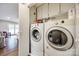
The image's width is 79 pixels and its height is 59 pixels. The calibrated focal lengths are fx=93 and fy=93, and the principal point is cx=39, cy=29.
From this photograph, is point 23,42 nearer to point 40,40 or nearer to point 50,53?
point 40,40

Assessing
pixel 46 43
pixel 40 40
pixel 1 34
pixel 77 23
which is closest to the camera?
pixel 77 23

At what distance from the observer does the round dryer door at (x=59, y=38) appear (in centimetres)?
136

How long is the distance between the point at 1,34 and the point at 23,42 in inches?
66.1

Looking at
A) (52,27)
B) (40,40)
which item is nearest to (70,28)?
(52,27)

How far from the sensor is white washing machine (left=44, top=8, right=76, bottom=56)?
134cm

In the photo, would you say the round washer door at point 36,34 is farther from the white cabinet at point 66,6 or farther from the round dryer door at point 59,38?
the white cabinet at point 66,6

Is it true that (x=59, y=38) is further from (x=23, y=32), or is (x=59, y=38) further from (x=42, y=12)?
(x=42, y=12)

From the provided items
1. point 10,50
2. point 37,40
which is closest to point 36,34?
point 37,40

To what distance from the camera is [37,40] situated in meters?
1.88

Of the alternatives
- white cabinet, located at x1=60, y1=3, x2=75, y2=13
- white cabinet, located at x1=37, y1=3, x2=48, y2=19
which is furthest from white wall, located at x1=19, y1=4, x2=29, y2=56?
white cabinet, located at x1=60, y1=3, x2=75, y2=13

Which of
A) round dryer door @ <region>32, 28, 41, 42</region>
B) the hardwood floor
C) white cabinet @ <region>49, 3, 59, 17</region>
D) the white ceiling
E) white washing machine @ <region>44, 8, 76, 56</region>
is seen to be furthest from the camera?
the hardwood floor

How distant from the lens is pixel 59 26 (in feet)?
4.70

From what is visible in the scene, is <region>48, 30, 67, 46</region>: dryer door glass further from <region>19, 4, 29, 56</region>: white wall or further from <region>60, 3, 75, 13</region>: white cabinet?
<region>19, 4, 29, 56</region>: white wall

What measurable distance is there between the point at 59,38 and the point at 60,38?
2 cm
